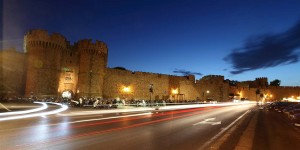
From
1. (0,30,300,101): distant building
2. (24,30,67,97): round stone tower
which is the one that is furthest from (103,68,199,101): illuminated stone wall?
(24,30,67,97): round stone tower

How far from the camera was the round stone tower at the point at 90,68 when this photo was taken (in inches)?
1722

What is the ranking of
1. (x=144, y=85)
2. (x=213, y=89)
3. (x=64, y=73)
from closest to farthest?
(x=64, y=73), (x=144, y=85), (x=213, y=89)

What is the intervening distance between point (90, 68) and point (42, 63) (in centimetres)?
744

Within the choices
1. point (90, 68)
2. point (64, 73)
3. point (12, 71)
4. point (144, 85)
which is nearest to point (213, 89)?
point (144, 85)

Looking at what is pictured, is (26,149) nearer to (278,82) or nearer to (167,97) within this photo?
(167,97)

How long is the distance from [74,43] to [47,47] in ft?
20.7

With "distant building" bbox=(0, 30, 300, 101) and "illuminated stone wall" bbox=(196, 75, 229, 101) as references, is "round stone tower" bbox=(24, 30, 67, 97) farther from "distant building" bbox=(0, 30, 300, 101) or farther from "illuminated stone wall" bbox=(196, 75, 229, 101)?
"illuminated stone wall" bbox=(196, 75, 229, 101)

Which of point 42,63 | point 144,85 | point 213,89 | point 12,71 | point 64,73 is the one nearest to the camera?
point 42,63

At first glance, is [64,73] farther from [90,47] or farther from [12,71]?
[12,71]

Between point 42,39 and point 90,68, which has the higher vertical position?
point 42,39

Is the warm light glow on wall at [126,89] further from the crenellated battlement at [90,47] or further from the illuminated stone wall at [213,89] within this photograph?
the illuminated stone wall at [213,89]

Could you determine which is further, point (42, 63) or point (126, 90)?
point (126, 90)

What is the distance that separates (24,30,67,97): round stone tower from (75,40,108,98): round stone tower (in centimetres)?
398

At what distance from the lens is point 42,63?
40.0 meters
